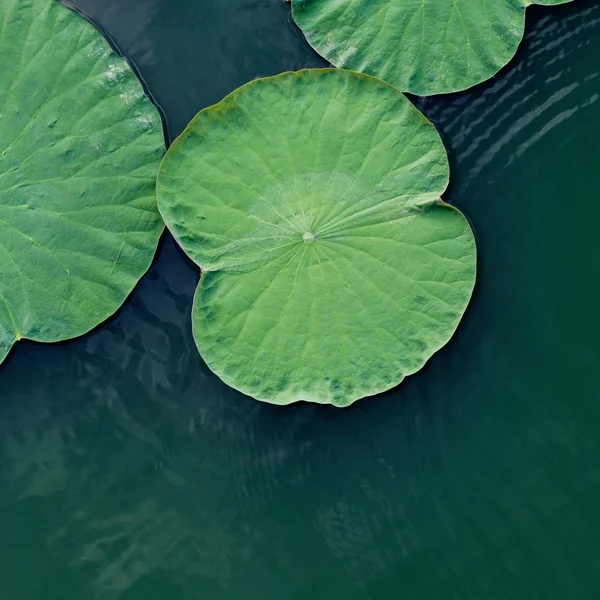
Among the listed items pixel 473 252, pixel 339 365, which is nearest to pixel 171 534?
pixel 339 365

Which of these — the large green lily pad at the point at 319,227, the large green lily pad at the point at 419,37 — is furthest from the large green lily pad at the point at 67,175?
the large green lily pad at the point at 419,37

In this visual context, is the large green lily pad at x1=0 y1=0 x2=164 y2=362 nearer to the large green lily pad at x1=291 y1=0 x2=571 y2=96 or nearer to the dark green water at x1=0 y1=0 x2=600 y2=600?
the dark green water at x1=0 y1=0 x2=600 y2=600

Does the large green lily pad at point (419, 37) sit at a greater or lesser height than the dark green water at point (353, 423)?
greater

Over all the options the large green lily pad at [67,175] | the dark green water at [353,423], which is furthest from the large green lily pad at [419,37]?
the large green lily pad at [67,175]

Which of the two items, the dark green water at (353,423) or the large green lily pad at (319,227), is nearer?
the large green lily pad at (319,227)

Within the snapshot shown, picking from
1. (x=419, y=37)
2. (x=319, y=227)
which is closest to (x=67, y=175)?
(x=319, y=227)

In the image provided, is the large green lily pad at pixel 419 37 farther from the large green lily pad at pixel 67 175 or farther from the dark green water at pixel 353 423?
the large green lily pad at pixel 67 175
